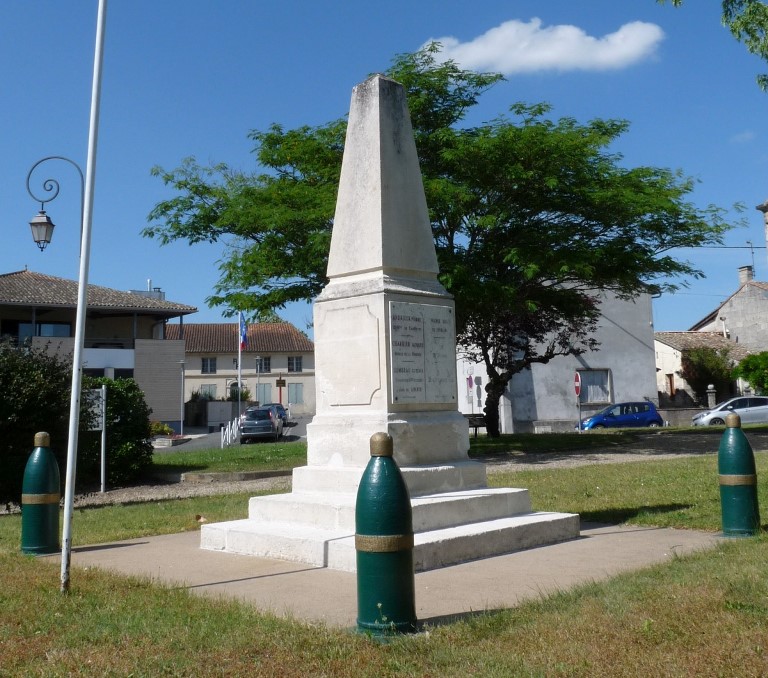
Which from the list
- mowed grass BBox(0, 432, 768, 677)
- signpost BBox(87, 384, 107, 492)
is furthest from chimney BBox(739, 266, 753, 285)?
mowed grass BBox(0, 432, 768, 677)

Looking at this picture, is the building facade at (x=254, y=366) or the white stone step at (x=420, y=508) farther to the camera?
the building facade at (x=254, y=366)

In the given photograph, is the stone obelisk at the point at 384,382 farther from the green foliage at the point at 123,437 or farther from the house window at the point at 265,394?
the house window at the point at 265,394

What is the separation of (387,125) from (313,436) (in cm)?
317

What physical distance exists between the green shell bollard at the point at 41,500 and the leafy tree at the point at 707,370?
1855 inches

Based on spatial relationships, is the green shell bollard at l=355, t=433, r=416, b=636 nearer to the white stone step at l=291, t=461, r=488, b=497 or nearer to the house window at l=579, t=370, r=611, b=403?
the white stone step at l=291, t=461, r=488, b=497

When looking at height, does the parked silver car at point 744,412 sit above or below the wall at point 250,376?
below

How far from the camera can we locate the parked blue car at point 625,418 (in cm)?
3831

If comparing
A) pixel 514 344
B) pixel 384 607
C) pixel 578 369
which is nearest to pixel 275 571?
pixel 384 607

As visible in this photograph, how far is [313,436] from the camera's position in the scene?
8.11 meters

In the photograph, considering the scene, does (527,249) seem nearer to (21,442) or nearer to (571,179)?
(571,179)

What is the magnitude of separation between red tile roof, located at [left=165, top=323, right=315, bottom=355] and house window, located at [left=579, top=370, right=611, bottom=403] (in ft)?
121

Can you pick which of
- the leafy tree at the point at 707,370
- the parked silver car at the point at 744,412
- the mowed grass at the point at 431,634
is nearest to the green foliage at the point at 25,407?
the mowed grass at the point at 431,634

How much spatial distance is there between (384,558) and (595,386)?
41286mm

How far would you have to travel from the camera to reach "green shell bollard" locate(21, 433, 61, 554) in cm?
754
